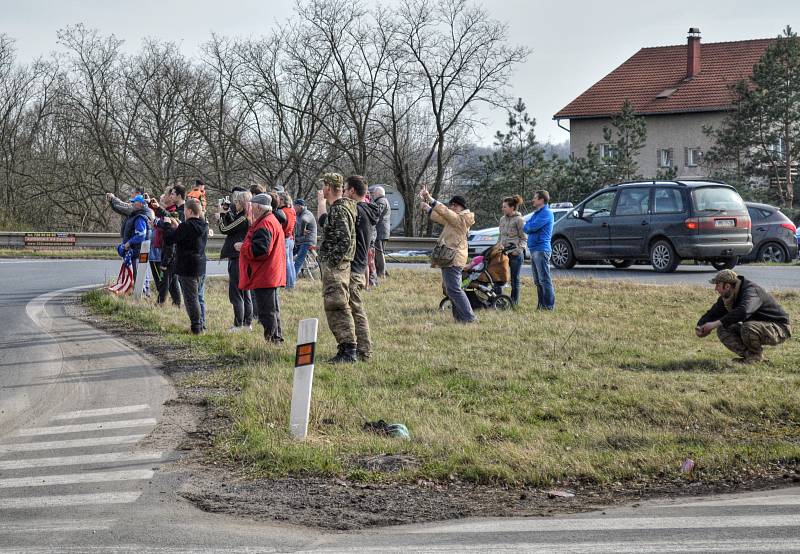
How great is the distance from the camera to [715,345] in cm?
1266

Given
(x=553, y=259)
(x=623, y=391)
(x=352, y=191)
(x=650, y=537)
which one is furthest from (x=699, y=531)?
(x=553, y=259)

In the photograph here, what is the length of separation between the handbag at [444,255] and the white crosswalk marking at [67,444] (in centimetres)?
624

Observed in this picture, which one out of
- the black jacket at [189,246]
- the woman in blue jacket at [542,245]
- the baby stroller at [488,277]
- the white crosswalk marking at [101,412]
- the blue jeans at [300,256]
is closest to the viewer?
the white crosswalk marking at [101,412]

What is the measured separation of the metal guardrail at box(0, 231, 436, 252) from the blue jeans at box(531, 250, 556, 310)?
720 inches

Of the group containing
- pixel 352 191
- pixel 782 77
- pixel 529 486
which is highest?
pixel 782 77

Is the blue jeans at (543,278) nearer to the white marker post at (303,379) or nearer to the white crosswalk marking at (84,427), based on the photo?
the white marker post at (303,379)

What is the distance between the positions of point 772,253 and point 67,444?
21322mm

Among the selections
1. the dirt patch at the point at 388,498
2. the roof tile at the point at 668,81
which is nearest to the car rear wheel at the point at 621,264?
the dirt patch at the point at 388,498

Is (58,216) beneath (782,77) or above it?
beneath

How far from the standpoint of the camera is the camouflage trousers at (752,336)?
36.4 feet

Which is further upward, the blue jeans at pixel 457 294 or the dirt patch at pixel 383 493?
the blue jeans at pixel 457 294

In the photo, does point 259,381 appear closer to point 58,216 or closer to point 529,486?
point 529,486

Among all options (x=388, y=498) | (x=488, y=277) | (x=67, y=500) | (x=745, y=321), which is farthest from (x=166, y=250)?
(x=388, y=498)

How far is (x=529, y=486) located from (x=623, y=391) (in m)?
2.89
